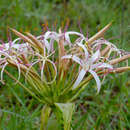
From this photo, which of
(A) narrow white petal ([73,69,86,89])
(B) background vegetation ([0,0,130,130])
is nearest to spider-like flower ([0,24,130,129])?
(A) narrow white petal ([73,69,86,89])

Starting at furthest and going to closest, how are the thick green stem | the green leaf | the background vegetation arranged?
the background vegetation
the thick green stem
the green leaf

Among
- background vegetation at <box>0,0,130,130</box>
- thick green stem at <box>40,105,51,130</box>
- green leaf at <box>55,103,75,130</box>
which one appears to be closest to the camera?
green leaf at <box>55,103,75,130</box>

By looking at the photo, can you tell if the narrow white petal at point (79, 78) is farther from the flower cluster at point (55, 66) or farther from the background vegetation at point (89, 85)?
the background vegetation at point (89, 85)

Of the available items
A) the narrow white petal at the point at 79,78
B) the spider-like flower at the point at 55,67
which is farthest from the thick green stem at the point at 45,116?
the narrow white petal at the point at 79,78

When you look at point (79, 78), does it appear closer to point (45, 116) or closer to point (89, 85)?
point (45, 116)

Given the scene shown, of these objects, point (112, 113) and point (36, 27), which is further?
Answer: point (36, 27)

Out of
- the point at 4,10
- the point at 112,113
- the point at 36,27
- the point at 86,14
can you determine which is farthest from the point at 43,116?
the point at 86,14

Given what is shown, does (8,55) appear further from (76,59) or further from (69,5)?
(69,5)

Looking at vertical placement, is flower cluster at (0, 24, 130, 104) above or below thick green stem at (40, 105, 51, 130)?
above

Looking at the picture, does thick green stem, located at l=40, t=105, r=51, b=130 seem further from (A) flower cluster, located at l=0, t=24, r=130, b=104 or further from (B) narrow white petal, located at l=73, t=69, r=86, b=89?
(B) narrow white petal, located at l=73, t=69, r=86, b=89
